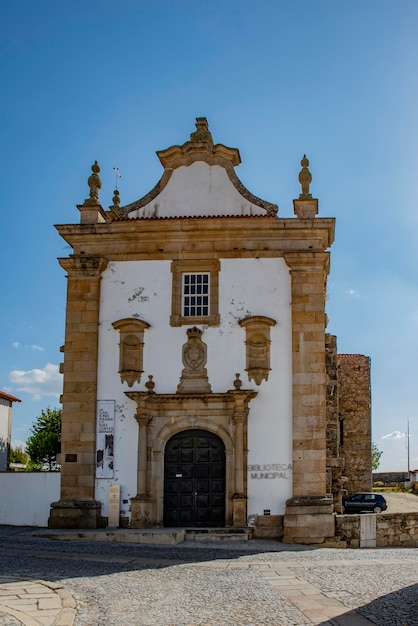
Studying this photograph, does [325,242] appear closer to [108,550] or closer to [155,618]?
[108,550]

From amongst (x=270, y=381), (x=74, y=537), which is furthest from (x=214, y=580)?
(x=270, y=381)

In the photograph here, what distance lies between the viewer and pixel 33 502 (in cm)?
1966

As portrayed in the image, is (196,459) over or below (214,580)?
over

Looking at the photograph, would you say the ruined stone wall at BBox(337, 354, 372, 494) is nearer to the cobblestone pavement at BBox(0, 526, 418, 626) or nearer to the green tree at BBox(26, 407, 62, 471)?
the green tree at BBox(26, 407, 62, 471)

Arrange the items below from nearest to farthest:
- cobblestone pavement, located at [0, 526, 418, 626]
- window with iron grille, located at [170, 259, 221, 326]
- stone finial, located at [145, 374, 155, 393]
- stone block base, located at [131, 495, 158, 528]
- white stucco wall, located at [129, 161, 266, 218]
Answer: cobblestone pavement, located at [0, 526, 418, 626] < stone block base, located at [131, 495, 158, 528] < stone finial, located at [145, 374, 155, 393] < window with iron grille, located at [170, 259, 221, 326] < white stucco wall, located at [129, 161, 266, 218]

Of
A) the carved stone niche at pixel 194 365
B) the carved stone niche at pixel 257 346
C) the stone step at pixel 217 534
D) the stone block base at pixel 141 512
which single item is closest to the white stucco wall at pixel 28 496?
the stone block base at pixel 141 512

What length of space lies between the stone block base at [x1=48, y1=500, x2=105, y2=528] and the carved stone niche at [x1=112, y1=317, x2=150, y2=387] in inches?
116

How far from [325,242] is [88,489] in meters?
8.22

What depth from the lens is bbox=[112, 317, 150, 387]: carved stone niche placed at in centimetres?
1908

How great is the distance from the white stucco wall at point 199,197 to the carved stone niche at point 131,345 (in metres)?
2.87

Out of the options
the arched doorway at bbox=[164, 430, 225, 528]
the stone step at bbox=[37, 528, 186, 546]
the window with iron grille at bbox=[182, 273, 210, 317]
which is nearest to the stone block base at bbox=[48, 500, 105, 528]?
the stone step at bbox=[37, 528, 186, 546]

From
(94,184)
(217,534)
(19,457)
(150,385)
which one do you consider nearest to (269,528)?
(217,534)

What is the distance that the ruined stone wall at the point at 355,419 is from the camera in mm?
34156

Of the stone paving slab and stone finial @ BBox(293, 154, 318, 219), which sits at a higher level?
stone finial @ BBox(293, 154, 318, 219)
